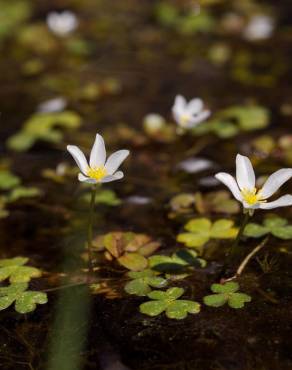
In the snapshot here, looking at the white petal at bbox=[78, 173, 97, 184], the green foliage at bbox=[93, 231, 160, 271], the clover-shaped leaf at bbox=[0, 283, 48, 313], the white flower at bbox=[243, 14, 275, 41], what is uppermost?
the white flower at bbox=[243, 14, 275, 41]

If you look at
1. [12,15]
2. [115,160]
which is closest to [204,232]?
[115,160]

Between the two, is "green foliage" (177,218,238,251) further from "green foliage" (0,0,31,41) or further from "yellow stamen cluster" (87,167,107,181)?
"green foliage" (0,0,31,41)

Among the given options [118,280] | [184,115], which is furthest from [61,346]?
[184,115]

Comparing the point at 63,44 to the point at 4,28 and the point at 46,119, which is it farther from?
the point at 46,119

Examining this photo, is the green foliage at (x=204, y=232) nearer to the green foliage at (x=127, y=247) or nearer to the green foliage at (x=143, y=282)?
the green foliage at (x=127, y=247)

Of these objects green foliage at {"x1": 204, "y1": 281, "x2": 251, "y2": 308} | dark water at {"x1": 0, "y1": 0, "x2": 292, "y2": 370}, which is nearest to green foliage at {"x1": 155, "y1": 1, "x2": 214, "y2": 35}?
dark water at {"x1": 0, "y1": 0, "x2": 292, "y2": 370}

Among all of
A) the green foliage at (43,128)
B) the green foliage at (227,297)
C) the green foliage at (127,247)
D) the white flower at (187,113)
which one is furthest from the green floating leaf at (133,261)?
the green foliage at (43,128)

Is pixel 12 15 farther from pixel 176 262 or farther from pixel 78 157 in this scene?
pixel 176 262
